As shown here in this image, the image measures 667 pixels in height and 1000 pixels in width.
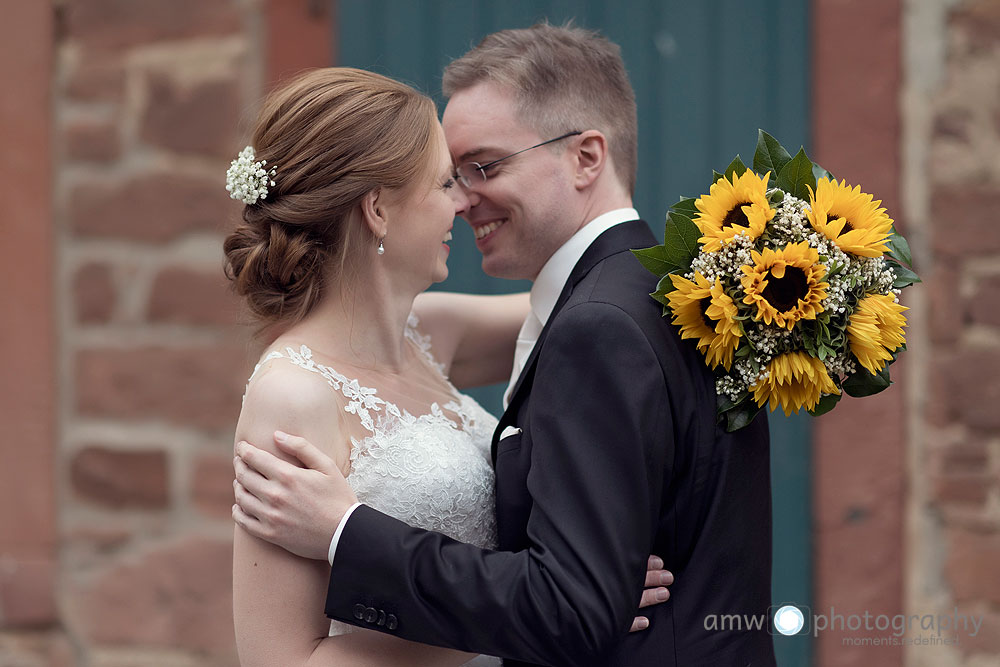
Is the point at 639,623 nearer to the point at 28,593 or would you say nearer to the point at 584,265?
the point at 584,265

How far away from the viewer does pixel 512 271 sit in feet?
7.80

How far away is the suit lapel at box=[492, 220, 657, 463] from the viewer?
2090mm

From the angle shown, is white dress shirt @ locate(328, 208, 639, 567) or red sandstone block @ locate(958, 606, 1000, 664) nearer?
white dress shirt @ locate(328, 208, 639, 567)

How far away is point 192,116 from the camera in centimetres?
362

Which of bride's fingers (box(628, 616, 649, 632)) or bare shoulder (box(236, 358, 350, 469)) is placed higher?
bare shoulder (box(236, 358, 350, 469))

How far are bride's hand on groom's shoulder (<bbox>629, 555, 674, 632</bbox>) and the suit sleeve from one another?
0.20 feet

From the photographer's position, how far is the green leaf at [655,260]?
1.91 m

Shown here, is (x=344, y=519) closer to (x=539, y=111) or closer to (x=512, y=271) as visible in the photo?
(x=512, y=271)

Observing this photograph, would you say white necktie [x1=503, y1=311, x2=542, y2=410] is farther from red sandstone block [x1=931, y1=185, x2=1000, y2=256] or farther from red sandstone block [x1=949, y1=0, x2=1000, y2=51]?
red sandstone block [x1=949, y1=0, x2=1000, y2=51]

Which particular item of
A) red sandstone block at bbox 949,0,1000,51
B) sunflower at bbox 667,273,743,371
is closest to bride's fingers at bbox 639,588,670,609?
sunflower at bbox 667,273,743,371

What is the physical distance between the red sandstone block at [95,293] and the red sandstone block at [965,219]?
2.83 m

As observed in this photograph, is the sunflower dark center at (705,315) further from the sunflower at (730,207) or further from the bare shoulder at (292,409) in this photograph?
the bare shoulder at (292,409)

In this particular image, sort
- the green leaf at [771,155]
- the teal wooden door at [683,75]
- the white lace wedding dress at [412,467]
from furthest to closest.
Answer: the teal wooden door at [683,75] → the white lace wedding dress at [412,467] → the green leaf at [771,155]

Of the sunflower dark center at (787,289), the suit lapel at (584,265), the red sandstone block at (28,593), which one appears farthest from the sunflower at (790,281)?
the red sandstone block at (28,593)
